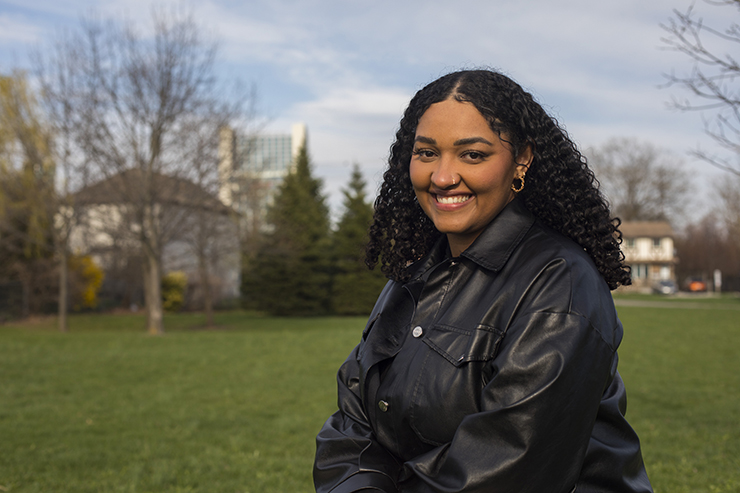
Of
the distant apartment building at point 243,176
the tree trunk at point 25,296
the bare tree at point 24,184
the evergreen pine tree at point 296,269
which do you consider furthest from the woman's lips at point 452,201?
the evergreen pine tree at point 296,269

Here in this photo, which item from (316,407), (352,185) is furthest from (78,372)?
(352,185)

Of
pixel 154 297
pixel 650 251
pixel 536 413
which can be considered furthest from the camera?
pixel 650 251

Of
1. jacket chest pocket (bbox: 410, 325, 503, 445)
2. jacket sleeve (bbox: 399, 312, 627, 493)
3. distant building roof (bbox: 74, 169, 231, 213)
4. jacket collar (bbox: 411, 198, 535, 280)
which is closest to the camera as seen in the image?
jacket sleeve (bbox: 399, 312, 627, 493)

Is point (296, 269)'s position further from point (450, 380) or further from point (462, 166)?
point (450, 380)

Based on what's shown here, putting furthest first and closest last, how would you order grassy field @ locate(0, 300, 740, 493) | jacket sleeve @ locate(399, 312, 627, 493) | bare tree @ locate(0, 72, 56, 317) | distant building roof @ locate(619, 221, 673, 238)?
1. distant building roof @ locate(619, 221, 673, 238)
2. bare tree @ locate(0, 72, 56, 317)
3. grassy field @ locate(0, 300, 740, 493)
4. jacket sleeve @ locate(399, 312, 627, 493)

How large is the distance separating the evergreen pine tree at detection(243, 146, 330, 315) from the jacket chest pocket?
3066cm

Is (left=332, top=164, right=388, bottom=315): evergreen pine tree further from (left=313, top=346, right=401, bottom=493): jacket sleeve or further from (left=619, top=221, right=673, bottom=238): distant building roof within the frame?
(left=619, top=221, right=673, bottom=238): distant building roof

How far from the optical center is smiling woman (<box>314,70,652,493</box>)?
62.3 inches

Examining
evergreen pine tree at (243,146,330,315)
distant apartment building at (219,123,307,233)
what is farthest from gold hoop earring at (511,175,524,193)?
evergreen pine tree at (243,146,330,315)

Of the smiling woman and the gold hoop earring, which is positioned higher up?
the gold hoop earring

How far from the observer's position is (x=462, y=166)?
1.92 metres

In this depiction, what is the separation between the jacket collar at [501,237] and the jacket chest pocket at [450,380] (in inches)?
8.9

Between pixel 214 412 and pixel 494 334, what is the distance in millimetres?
7481

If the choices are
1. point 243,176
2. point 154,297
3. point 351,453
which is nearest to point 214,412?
point 351,453
